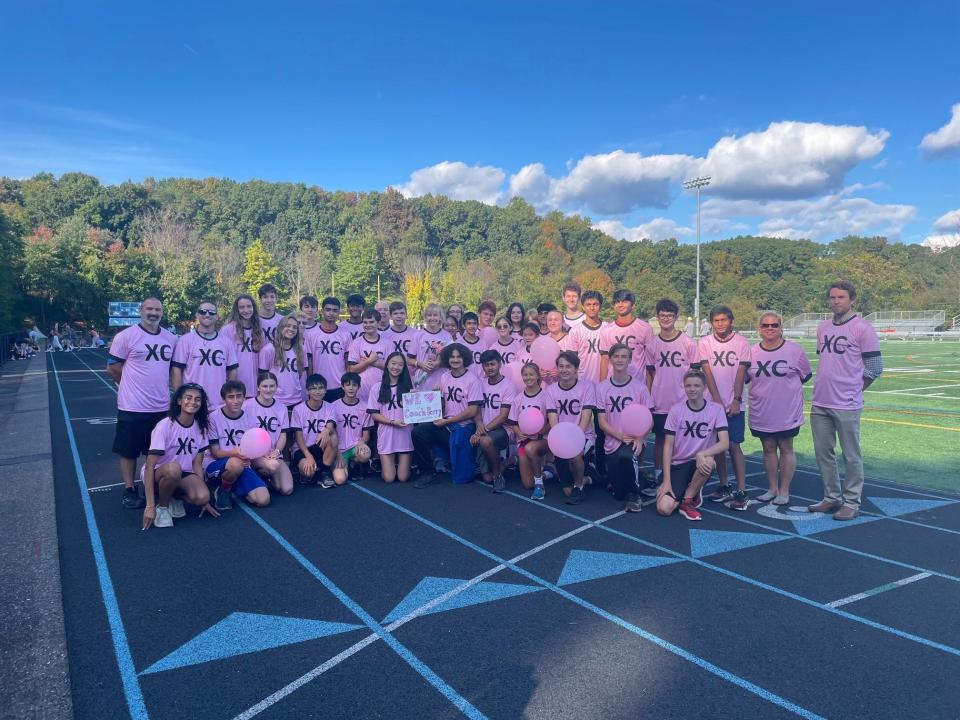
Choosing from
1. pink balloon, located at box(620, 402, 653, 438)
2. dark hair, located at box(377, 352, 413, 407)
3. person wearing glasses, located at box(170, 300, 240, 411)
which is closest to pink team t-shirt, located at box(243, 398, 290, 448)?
person wearing glasses, located at box(170, 300, 240, 411)

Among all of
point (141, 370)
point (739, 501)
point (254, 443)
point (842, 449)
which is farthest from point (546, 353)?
point (141, 370)

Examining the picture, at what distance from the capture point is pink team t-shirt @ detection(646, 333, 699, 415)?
7.11 m

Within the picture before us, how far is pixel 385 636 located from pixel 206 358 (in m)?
4.30

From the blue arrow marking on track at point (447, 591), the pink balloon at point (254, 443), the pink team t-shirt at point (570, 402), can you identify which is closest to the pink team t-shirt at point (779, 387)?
the pink team t-shirt at point (570, 402)

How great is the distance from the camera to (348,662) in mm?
3711

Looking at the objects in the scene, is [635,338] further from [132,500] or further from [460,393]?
[132,500]

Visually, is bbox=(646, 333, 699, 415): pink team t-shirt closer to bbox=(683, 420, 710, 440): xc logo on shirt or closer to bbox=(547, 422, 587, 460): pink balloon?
bbox=(683, 420, 710, 440): xc logo on shirt

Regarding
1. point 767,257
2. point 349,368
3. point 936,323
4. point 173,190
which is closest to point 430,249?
point 173,190

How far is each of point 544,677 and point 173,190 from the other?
123692 mm

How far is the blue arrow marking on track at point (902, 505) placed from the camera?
6645 millimetres

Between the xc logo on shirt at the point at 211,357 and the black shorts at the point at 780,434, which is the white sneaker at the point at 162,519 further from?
the black shorts at the point at 780,434

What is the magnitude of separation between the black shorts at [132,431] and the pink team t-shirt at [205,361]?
61 cm

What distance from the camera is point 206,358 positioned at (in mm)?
7020

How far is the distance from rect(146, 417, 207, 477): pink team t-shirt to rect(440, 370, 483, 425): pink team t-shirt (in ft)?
9.61
